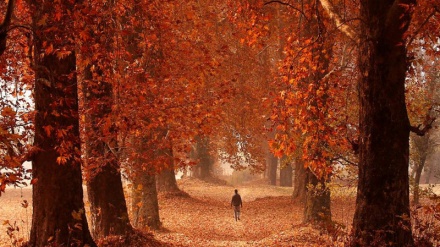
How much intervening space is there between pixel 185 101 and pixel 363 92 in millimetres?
7546

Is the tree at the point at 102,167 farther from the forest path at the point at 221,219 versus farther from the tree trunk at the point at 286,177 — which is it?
the tree trunk at the point at 286,177

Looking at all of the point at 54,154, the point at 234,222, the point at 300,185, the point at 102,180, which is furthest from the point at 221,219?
the point at 54,154

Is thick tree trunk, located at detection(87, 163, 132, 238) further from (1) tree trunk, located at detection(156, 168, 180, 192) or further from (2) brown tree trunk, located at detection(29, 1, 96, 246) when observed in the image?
(1) tree trunk, located at detection(156, 168, 180, 192)

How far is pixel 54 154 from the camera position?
7594mm

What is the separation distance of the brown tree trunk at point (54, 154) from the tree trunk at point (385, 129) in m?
5.05

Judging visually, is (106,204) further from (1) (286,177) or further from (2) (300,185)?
(1) (286,177)

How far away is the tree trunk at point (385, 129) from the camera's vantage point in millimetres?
7105

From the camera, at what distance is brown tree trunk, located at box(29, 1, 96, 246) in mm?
7336

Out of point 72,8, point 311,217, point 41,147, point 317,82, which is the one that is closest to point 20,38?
point 72,8

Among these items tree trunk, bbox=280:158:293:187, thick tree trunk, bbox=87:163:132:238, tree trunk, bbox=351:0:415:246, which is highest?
tree trunk, bbox=351:0:415:246

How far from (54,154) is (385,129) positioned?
577 centimetres

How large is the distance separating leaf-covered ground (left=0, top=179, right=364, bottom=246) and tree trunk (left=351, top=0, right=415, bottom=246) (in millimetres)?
4519

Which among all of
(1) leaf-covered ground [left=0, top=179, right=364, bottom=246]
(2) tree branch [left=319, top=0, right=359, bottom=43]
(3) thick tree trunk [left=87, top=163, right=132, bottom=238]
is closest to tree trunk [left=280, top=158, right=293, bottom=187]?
(1) leaf-covered ground [left=0, top=179, right=364, bottom=246]

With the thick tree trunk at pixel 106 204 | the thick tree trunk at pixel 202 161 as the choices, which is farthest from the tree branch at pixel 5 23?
the thick tree trunk at pixel 202 161
